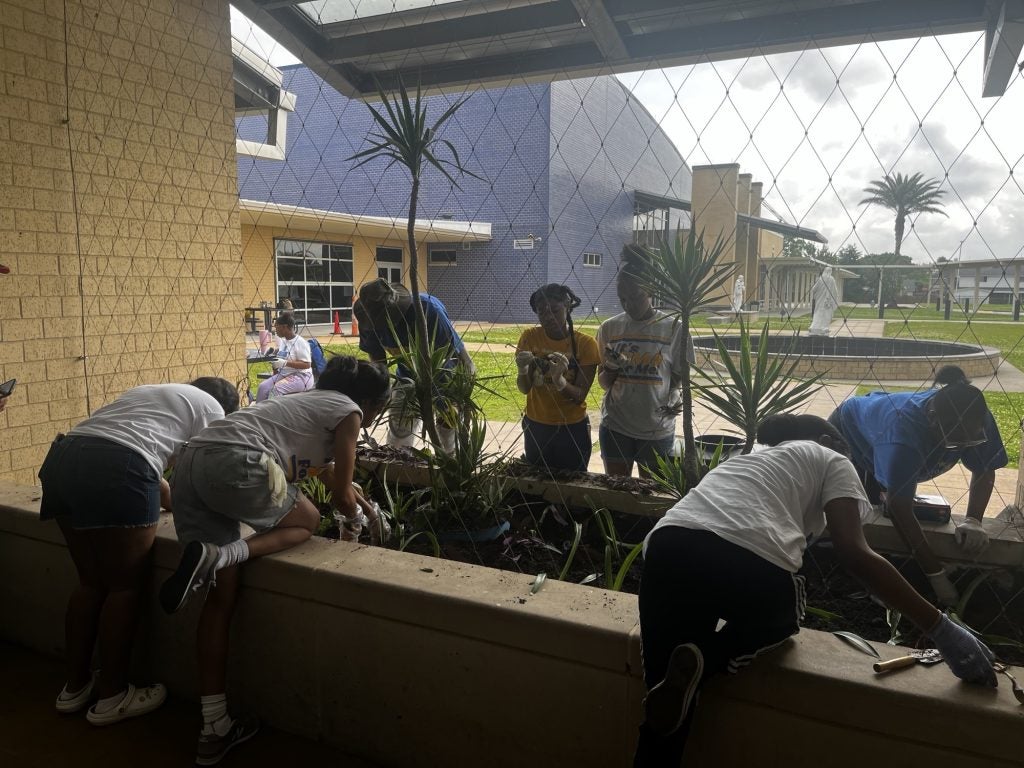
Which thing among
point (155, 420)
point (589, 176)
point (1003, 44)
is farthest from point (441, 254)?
point (155, 420)

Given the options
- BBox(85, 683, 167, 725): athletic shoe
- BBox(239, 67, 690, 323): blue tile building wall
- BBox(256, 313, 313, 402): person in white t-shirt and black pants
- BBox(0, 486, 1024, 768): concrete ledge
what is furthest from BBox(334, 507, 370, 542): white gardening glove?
BBox(239, 67, 690, 323): blue tile building wall

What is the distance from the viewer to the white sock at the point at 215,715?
2043mm

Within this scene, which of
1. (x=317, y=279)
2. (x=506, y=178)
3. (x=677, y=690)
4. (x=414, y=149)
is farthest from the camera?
(x=506, y=178)

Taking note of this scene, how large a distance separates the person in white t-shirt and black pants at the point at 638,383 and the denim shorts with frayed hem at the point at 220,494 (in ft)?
5.32

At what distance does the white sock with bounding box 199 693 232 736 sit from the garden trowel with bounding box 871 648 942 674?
173 cm

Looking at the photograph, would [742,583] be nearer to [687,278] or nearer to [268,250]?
[687,278]

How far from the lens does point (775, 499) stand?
1.63 m

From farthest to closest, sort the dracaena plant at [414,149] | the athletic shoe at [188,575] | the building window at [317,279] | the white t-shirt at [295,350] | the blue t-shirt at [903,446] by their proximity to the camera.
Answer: the building window at [317,279], the white t-shirt at [295,350], the dracaena plant at [414,149], the blue t-shirt at [903,446], the athletic shoe at [188,575]

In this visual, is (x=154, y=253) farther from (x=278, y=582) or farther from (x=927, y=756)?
(x=927, y=756)

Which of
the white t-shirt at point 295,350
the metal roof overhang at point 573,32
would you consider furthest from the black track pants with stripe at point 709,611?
the white t-shirt at point 295,350

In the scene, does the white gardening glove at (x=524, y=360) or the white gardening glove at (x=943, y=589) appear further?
the white gardening glove at (x=524, y=360)

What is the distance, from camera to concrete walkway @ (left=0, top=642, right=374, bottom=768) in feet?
6.72

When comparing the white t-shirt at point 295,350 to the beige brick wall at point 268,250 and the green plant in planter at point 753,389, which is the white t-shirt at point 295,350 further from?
the beige brick wall at point 268,250

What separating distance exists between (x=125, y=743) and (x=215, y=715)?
13.1 inches
